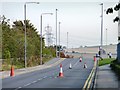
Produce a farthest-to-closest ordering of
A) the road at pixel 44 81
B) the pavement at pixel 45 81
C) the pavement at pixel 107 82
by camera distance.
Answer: the road at pixel 44 81
the pavement at pixel 45 81
the pavement at pixel 107 82

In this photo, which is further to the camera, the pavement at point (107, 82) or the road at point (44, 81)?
the road at point (44, 81)

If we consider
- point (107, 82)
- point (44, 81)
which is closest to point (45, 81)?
point (44, 81)

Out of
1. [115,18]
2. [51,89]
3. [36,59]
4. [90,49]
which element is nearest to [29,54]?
[36,59]

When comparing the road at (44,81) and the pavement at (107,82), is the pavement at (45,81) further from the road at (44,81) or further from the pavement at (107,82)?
the pavement at (107,82)

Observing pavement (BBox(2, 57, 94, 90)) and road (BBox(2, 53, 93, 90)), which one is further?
road (BBox(2, 53, 93, 90))

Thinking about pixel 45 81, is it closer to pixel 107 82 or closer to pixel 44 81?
pixel 44 81

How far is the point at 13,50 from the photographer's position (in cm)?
6272

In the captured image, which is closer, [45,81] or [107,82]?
[107,82]

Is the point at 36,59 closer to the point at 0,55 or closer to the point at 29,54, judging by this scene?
the point at 29,54

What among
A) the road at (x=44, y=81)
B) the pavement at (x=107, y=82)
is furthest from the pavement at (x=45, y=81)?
the pavement at (x=107, y=82)

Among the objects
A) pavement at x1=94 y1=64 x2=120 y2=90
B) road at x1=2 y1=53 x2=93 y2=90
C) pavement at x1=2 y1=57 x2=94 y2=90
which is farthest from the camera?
road at x1=2 y1=53 x2=93 y2=90

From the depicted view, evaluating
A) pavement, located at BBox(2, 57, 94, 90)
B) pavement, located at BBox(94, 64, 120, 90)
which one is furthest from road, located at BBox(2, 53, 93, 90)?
pavement, located at BBox(94, 64, 120, 90)

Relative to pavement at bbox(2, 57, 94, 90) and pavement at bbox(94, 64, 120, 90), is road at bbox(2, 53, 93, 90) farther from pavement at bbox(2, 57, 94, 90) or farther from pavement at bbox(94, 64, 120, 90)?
pavement at bbox(94, 64, 120, 90)

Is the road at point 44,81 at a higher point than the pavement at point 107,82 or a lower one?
lower
